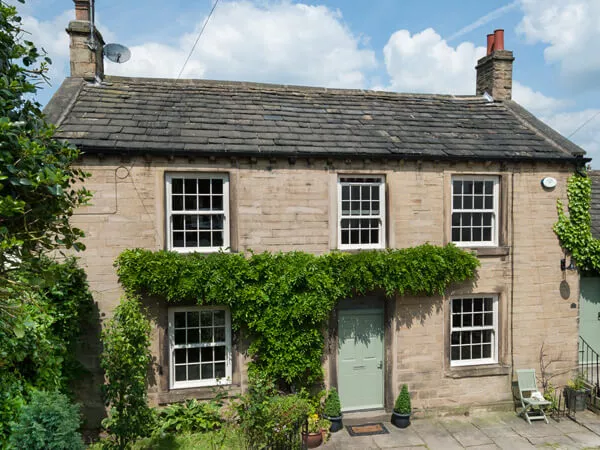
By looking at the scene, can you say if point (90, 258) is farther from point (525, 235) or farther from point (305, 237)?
point (525, 235)

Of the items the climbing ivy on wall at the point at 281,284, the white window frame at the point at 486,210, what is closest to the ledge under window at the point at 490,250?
the white window frame at the point at 486,210

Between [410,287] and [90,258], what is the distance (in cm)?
678

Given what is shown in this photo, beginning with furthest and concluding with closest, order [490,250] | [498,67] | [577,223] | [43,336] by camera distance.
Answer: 1. [498,67]
2. [577,223]
3. [490,250]
4. [43,336]

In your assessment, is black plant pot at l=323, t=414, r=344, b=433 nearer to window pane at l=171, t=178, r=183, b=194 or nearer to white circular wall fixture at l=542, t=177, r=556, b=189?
window pane at l=171, t=178, r=183, b=194

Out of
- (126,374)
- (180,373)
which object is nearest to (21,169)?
(126,374)

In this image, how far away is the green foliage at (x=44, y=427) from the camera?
16.8 feet

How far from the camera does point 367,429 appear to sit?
913 cm

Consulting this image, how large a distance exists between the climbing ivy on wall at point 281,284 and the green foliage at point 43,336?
37.5 inches

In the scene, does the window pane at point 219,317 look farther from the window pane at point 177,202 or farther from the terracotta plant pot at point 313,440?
the terracotta plant pot at point 313,440

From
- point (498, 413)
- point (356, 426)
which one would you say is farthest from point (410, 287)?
point (498, 413)

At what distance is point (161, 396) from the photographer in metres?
8.70

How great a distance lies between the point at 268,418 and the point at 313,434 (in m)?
1.52

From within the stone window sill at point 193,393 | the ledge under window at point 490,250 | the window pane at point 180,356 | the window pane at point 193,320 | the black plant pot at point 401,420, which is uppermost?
the ledge under window at point 490,250

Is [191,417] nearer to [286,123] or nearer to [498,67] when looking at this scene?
[286,123]
